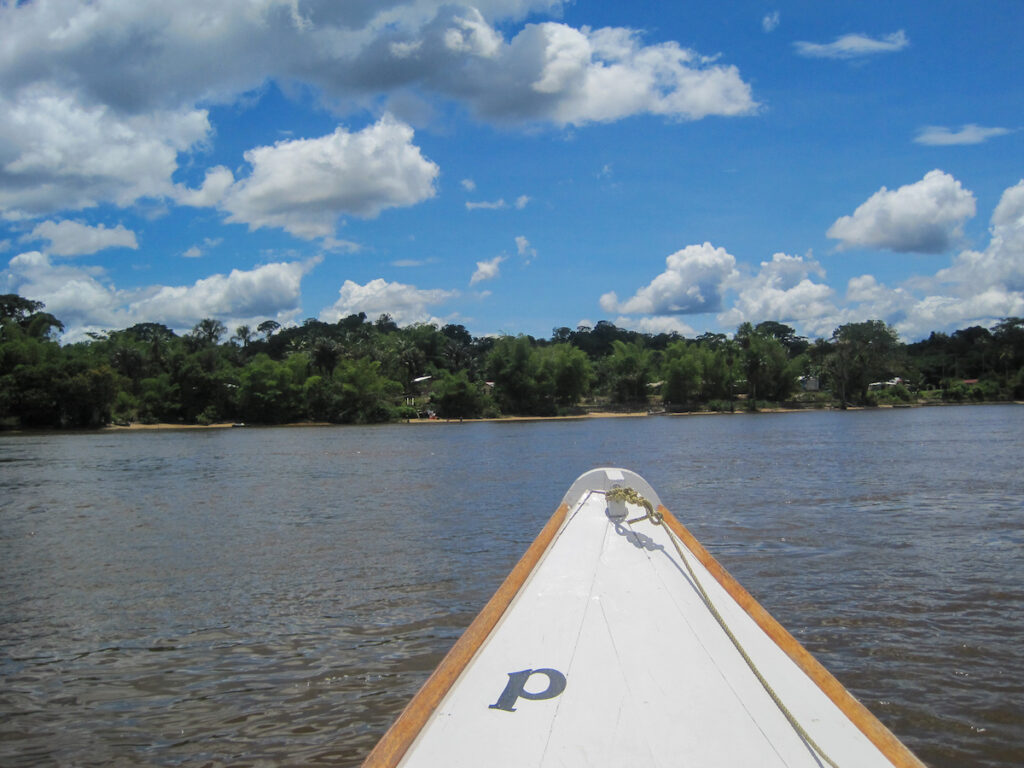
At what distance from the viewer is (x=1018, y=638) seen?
19.6ft

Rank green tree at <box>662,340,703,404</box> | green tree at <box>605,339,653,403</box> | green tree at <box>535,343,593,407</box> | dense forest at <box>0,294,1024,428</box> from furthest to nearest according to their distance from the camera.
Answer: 1. green tree at <box>605,339,653,403</box>
2. green tree at <box>662,340,703,404</box>
3. green tree at <box>535,343,593,407</box>
4. dense forest at <box>0,294,1024,428</box>

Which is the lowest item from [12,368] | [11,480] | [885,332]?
[11,480]

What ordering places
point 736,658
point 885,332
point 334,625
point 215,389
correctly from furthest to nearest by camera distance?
point 885,332
point 215,389
point 334,625
point 736,658

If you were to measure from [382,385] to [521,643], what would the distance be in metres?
69.3

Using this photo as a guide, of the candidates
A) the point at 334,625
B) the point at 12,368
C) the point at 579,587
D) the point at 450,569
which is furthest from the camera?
the point at 12,368

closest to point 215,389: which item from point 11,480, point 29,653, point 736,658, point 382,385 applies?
point 382,385

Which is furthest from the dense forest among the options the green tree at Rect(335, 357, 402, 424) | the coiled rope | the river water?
the coiled rope

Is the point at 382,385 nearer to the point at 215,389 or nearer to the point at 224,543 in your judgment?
the point at 215,389

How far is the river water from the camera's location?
15.4 feet

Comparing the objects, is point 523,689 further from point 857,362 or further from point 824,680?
point 857,362

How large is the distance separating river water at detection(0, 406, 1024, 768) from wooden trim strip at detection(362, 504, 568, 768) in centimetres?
132

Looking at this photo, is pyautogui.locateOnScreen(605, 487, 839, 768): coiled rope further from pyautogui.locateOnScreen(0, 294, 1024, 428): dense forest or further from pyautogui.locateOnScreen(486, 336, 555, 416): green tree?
pyautogui.locateOnScreen(486, 336, 555, 416): green tree

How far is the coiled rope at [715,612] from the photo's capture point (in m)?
2.50

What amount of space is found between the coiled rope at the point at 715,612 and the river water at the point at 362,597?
1.61 m
